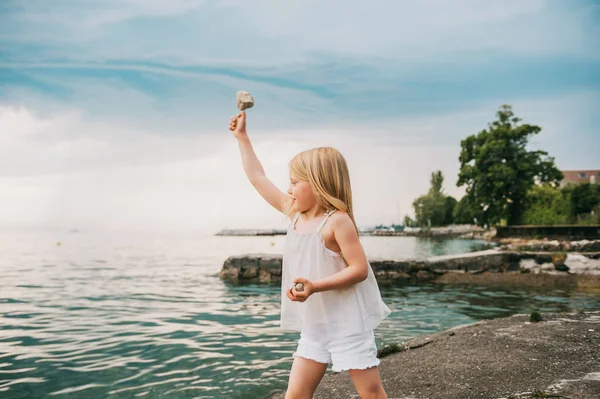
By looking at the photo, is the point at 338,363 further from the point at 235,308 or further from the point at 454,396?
the point at 235,308

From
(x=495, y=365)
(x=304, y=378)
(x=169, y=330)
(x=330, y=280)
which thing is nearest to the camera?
(x=330, y=280)

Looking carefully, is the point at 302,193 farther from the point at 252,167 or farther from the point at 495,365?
the point at 495,365

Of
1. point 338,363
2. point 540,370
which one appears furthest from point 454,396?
point 338,363

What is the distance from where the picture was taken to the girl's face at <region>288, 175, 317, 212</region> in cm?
274

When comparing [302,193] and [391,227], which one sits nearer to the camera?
[302,193]

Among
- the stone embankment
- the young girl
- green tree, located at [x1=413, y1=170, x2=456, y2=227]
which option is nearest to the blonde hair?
the young girl

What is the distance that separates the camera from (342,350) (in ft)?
8.57

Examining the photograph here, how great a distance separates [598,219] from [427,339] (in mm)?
40623

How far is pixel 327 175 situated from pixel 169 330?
6.44m

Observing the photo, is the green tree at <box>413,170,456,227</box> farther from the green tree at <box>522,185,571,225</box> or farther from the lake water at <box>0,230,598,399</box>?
the lake water at <box>0,230,598,399</box>

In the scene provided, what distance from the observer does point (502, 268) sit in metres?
14.3

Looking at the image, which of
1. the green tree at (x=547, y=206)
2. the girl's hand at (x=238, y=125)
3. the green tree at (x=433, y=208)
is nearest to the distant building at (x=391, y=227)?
the green tree at (x=433, y=208)

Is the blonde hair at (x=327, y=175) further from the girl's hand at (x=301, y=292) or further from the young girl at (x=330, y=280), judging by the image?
the girl's hand at (x=301, y=292)

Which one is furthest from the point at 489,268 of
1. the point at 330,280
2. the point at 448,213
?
the point at 448,213
